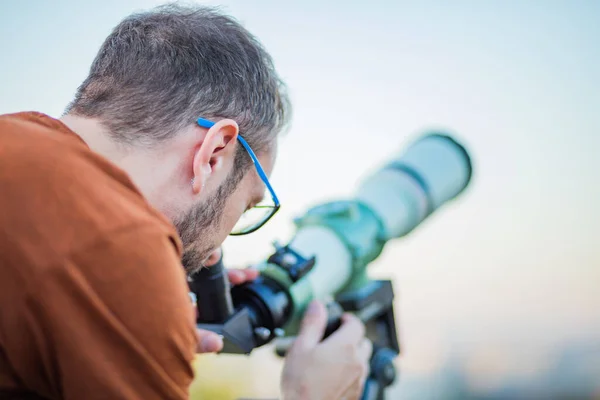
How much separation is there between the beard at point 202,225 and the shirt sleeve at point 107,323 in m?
0.42

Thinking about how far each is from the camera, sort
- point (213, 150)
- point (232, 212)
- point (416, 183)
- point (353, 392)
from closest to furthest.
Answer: point (213, 150)
point (232, 212)
point (353, 392)
point (416, 183)

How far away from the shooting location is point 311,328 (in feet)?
4.59

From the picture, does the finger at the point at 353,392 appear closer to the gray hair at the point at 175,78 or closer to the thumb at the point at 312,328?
the thumb at the point at 312,328

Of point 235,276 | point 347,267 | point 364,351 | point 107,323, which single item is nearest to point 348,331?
point 364,351

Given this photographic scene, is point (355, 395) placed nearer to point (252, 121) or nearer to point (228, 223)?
point (228, 223)

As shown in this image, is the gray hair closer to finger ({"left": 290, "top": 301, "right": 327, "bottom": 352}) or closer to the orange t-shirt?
the orange t-shirt

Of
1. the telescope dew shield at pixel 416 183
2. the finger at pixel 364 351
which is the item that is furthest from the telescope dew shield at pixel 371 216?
the finger at pixel 364 351

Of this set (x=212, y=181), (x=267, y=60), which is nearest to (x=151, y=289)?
(x=212, y=181)

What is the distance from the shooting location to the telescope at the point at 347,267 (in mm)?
1328

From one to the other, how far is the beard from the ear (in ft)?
0.17

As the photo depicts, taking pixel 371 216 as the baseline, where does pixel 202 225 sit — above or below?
above

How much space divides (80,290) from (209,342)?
2.36 feet

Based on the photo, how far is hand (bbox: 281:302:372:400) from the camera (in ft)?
→ 4.24

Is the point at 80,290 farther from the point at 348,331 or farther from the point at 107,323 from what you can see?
the point at 348,331
